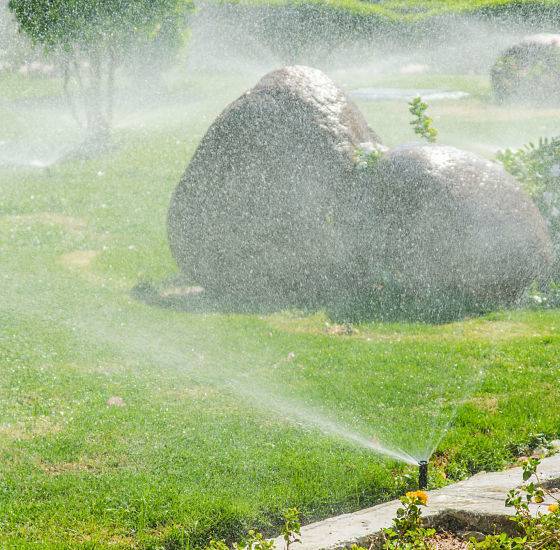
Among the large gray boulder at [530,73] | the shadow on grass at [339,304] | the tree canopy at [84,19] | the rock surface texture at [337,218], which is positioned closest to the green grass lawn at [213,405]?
the shadow on grass at [339,304]

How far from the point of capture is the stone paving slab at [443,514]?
4258 mm

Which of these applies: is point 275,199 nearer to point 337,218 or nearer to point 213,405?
point 337,218

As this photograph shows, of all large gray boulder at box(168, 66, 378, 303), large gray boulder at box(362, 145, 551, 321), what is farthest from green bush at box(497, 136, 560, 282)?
large gray boulder at box(168, 66, 378, 303)

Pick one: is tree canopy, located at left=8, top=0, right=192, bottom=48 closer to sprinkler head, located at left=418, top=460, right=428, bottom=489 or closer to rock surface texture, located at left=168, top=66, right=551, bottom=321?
rock surface texture, located at left=168, top=66, right=551, bottom=321

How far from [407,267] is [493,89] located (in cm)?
1105

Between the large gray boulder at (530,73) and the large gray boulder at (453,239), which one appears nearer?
the large gray boulder at (453,239)

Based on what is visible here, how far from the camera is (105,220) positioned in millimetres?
11734

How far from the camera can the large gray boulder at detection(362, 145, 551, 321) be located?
8.22m

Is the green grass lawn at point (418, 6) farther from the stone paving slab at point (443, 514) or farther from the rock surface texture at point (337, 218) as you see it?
the stone paving slab at point (443, 514)

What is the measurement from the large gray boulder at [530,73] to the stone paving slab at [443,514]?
14202mm

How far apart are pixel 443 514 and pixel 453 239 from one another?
4.16m

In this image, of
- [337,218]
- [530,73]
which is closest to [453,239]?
[337,218]

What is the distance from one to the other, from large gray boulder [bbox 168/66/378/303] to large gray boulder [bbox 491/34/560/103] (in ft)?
32.6

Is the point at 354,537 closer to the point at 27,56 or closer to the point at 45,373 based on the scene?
the point at 45,373
